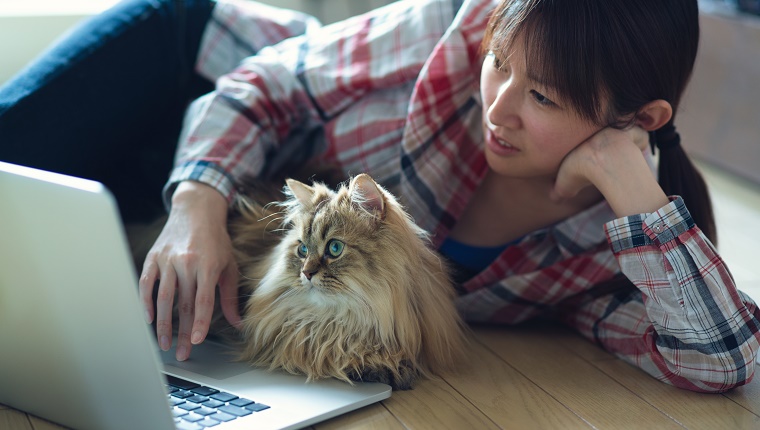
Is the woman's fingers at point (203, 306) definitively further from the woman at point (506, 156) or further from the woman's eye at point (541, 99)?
the woman's eye at point (541, 99)

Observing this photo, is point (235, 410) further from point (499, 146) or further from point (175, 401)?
point (499, 146)

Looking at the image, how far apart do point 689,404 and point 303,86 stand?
1.03 m

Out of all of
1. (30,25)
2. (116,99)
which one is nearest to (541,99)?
(116,99)

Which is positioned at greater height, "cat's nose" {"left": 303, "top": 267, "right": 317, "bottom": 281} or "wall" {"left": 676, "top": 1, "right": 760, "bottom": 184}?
"cat's nose" {"left": 303, "top": 267, "right": 317, "bottom": 281}

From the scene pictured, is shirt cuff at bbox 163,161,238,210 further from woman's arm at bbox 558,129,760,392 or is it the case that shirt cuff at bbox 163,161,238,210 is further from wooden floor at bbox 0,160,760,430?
woman's arm at bbox 558,129,760,392

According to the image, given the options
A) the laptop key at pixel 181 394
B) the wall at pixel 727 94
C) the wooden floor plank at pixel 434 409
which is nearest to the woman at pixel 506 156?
the laptop key at pixel 181 394

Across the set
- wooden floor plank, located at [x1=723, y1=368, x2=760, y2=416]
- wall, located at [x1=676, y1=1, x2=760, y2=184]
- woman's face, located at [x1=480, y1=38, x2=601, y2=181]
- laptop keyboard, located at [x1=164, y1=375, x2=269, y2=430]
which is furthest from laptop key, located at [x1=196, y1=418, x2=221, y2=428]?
wall, located at [x1=676, y1=1, x2=760, y2=184]

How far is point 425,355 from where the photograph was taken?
131cm

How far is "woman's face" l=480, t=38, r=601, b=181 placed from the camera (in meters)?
1.29

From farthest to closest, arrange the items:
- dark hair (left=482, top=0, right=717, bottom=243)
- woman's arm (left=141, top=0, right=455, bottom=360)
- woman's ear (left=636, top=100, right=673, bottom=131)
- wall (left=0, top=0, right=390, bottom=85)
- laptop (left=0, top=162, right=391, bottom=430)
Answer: wall (left=0, top=0, right=390, bottom=85), woman's arm (left=141, top=0, right=455, bottom=360), woman's ear (left=636, top=100, right=673, bottom=131), dark hair (left=482, top=0, right=717, bottom=243), laptop (left=0, top=162, right=391, bottom=430)

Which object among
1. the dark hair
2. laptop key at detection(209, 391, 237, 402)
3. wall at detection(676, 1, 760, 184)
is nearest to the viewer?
laptop key at detection(209, 391, 237, 402)

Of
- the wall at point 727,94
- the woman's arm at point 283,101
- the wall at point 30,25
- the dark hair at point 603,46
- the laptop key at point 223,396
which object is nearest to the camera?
the laptop key at point 223,396

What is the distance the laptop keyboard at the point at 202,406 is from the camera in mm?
1062

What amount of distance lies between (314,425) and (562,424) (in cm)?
40
